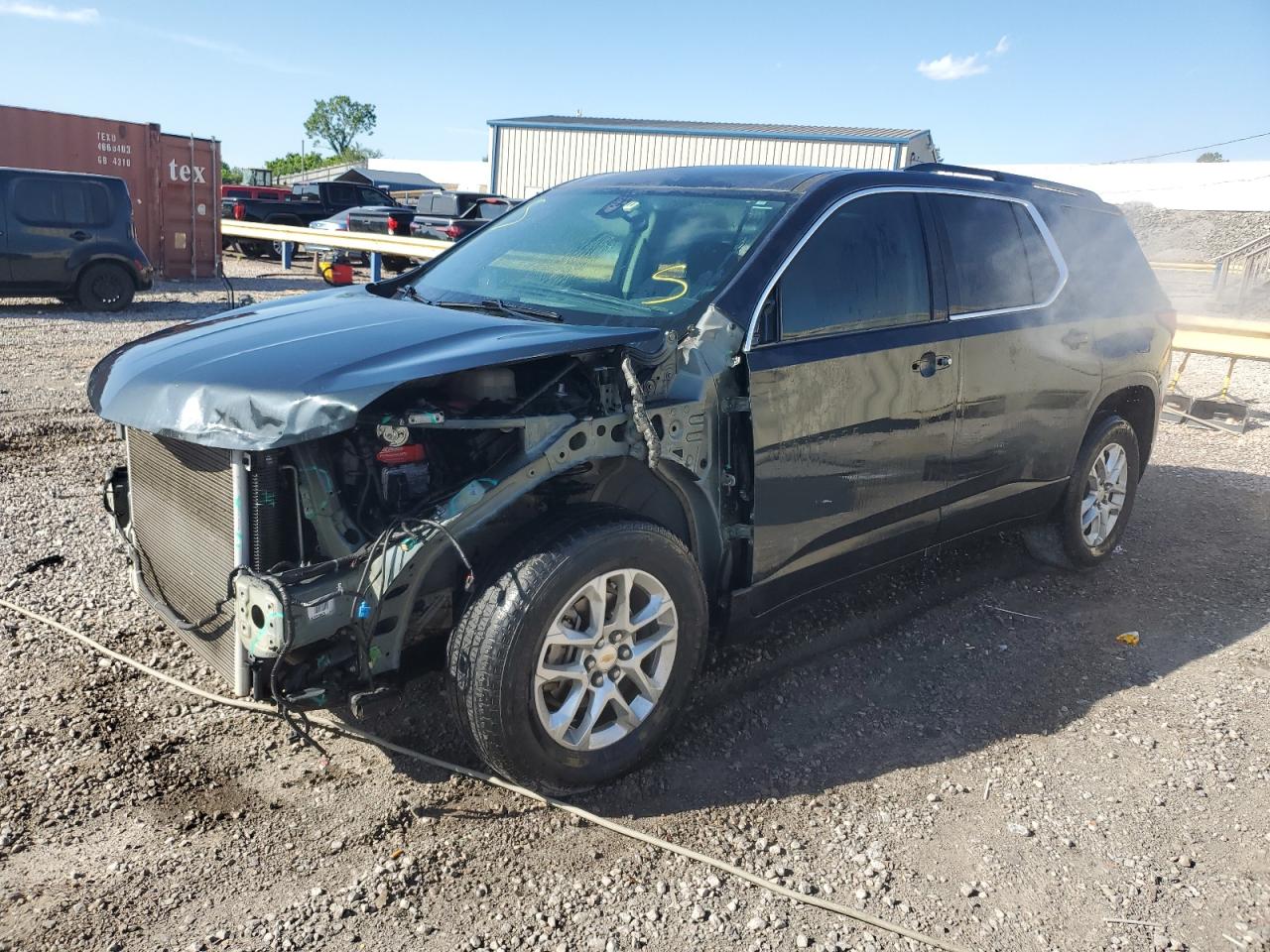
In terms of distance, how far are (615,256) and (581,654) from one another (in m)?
1.59

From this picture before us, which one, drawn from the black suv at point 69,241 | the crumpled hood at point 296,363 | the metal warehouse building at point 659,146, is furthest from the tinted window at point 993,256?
the metal warehouse building at point 659,146

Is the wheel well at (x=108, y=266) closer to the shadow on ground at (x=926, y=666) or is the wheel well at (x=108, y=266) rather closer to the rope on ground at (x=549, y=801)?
the rope on ground at (x=549, y=801)

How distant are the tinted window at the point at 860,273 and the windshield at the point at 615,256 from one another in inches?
8.5

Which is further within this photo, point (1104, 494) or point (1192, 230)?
point (1192, 230)

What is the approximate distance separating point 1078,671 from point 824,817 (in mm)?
1717

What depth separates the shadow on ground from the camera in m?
3.32

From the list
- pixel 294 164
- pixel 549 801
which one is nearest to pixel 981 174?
pixel 549 801

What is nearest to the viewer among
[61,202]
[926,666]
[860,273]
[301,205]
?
[860,273]

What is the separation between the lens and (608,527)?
116 inches

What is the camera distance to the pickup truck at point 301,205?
24.5m

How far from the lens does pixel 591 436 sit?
297 cm

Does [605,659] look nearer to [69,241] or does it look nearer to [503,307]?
[503,307]

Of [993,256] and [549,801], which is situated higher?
[993,256]

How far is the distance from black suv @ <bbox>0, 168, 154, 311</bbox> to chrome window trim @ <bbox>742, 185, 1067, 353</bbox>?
12.7 metres
